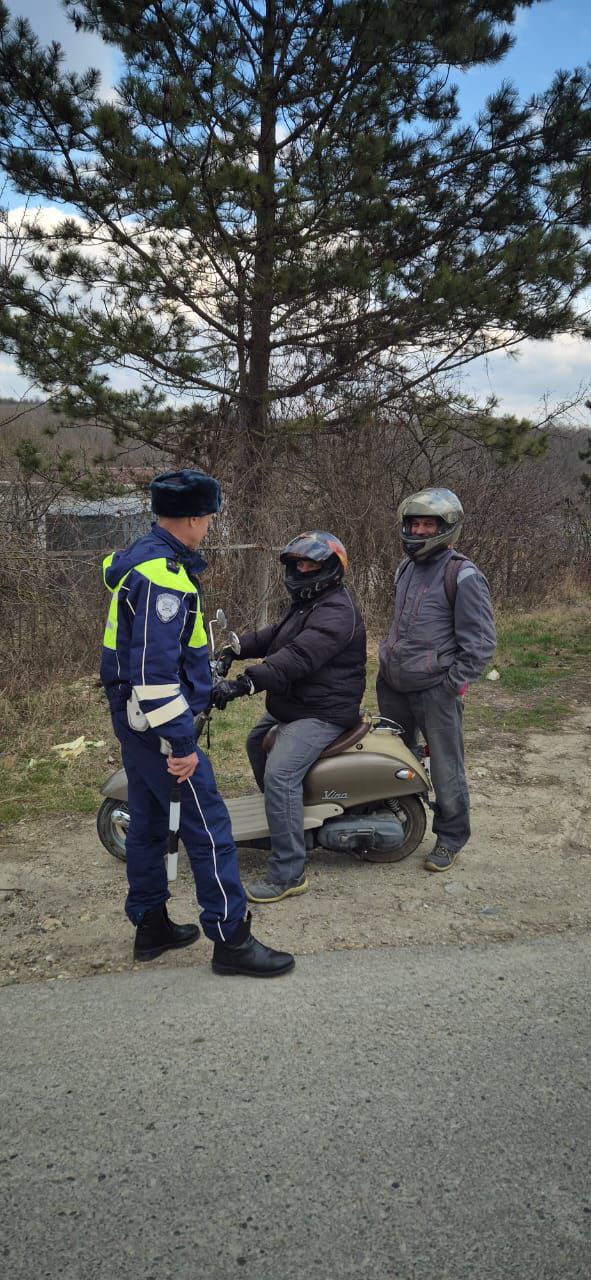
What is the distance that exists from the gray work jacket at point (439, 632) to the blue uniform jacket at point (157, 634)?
143 cm

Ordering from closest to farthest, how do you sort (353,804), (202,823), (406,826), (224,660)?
1. (202,823)
2. (224,660)
3. (353,804)
4. (406,826)

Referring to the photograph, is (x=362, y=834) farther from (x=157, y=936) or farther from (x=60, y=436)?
(x=60, y=436)

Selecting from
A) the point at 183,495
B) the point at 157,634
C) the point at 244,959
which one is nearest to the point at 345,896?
the point at 244,959

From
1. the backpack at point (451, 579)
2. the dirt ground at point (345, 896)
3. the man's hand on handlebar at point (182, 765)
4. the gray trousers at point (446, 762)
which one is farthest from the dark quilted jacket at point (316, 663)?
the man's hand on handlebar at point (182, 765)

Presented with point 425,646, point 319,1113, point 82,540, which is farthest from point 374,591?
point 319,1113

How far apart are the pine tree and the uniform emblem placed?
6540 millimetres

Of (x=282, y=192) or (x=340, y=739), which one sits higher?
(x=282, y=192)

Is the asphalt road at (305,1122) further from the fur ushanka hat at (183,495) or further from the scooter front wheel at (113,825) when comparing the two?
the fur ushanka hat at (183,495)

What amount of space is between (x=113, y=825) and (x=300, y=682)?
123cm

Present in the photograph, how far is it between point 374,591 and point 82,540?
5498 mm

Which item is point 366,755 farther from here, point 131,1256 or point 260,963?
point 131,1256

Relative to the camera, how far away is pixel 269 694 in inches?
179

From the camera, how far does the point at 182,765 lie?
323 cm

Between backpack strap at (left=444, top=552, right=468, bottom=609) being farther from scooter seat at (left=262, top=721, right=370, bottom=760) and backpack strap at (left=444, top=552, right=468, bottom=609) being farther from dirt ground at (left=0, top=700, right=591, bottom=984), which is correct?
dirt ground at (left=0, top=700, right=591, bottom=984)
